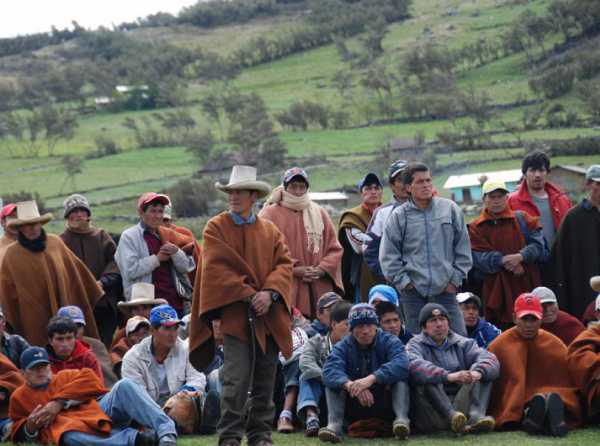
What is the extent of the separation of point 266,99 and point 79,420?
74.4 metres

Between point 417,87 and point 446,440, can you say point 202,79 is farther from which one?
point 446,440

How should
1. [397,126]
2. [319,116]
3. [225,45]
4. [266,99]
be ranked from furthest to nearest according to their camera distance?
1. [225,45]
2. [266,99]
3. [319,116]
4. [397,126]

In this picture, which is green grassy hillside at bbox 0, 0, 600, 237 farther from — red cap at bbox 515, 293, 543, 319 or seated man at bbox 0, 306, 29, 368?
red cap at bbox 515, 293, 543, 319

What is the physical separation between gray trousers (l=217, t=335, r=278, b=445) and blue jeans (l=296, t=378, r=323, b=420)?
1153 mm

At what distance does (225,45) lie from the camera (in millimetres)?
115438

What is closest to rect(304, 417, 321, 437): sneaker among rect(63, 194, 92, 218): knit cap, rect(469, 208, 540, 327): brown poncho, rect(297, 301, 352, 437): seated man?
rect(297, 301, 352, 437): seated man

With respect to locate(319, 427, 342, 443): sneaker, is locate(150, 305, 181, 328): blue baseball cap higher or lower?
higher

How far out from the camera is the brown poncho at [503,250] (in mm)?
12328

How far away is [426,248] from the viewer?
10.9m

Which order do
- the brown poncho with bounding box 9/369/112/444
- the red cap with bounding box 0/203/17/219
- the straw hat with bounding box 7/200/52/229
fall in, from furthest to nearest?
the red cap with bounding box 0/203/17/219
the straw hat with bounding box 7/200/52/229
the brown poncho with bounding box 9/369/112/444

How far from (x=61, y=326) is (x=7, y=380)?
624 mm

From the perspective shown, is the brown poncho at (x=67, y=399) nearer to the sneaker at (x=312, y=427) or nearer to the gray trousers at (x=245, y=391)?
the gray trousers at (x=245, y=391)

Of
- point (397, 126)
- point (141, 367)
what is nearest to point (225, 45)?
point (397, 126)

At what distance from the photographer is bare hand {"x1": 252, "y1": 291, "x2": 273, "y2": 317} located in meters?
9.23
